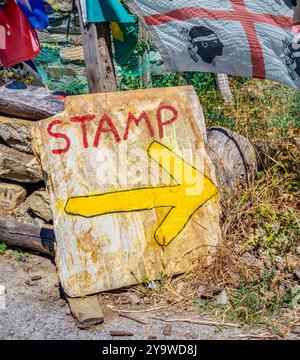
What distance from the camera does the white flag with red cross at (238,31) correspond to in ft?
18.6

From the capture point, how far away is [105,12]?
5246 mm

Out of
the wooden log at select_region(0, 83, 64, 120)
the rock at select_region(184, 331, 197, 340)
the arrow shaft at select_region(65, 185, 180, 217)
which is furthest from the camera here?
the wooden log at select_region(0, 83, 64, 120)

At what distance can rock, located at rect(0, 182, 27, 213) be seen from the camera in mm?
6250

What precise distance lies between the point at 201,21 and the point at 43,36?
13.9 ft

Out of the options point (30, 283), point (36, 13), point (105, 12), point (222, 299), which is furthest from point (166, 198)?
point (36, 13)

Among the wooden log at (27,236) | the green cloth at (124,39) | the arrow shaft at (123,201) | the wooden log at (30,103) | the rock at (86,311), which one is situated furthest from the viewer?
the wooden log at (30,103)

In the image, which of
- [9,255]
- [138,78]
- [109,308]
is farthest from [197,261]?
[138,78]

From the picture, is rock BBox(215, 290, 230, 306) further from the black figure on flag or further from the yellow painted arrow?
the black figure on flag

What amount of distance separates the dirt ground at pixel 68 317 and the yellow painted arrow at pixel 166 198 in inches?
21.8

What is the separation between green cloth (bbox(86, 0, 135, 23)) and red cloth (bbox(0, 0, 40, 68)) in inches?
42.3

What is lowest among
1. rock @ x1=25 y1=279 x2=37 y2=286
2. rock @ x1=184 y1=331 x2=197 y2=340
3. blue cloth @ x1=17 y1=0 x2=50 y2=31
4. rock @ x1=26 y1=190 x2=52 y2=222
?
rock @ x1=25 y1=279 x2=37 y2=286

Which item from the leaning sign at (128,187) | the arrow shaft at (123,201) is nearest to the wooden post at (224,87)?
the leaning sign at (128,187)

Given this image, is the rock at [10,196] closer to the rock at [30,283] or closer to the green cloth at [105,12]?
the rock at [30,283]

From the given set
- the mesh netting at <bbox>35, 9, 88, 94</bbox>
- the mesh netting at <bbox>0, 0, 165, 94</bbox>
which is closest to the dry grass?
the mesh netting at <bbox>0, 0, 165, 94</bbox>
